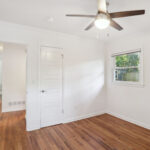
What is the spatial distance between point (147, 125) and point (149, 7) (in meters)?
2.82

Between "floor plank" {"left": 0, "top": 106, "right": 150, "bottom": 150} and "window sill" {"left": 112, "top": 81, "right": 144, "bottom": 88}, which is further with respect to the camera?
"window sill" {"left": 112, "top": 81, "right": 144, "bottom": 88}

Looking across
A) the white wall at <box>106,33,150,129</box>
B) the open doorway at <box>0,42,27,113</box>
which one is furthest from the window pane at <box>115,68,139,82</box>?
the open doorway at <box>0,42,27,113</box>

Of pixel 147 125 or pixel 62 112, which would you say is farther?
pixel 62 112

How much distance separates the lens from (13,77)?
4.29 m

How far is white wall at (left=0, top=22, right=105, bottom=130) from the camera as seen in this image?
284 cm

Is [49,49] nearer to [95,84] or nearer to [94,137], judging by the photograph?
[95,84]

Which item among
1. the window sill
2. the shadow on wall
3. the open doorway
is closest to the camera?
the window sill

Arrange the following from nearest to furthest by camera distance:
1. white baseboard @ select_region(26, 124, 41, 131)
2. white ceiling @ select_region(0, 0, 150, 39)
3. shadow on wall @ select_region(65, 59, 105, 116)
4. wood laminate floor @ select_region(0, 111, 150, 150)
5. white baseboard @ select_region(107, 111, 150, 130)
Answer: white ceiling @ select_region(0, 0, 150, 39) < wood laminate floor @ select_region(0, 111, 150, 150) < white baseboard @ select_region(26, 124, 41, 131) < white baseboard @ select_region(107, 111, 150, 130) < shadow on wall @ select_region(65, 59, 105, 116)

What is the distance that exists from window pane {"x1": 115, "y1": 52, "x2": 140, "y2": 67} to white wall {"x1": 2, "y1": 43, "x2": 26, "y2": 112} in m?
3.62

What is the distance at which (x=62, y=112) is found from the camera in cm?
328

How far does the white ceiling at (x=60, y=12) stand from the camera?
75.5 inches

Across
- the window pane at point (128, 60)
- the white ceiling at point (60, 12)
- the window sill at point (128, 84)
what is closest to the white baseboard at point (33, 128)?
the white ceiling at point (60, 12)

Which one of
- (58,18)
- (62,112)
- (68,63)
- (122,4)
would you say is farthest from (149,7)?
(62,112)

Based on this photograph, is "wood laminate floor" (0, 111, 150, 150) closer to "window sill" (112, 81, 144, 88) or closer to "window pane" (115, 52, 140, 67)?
"window sill" (112, 81, 144, 88)
